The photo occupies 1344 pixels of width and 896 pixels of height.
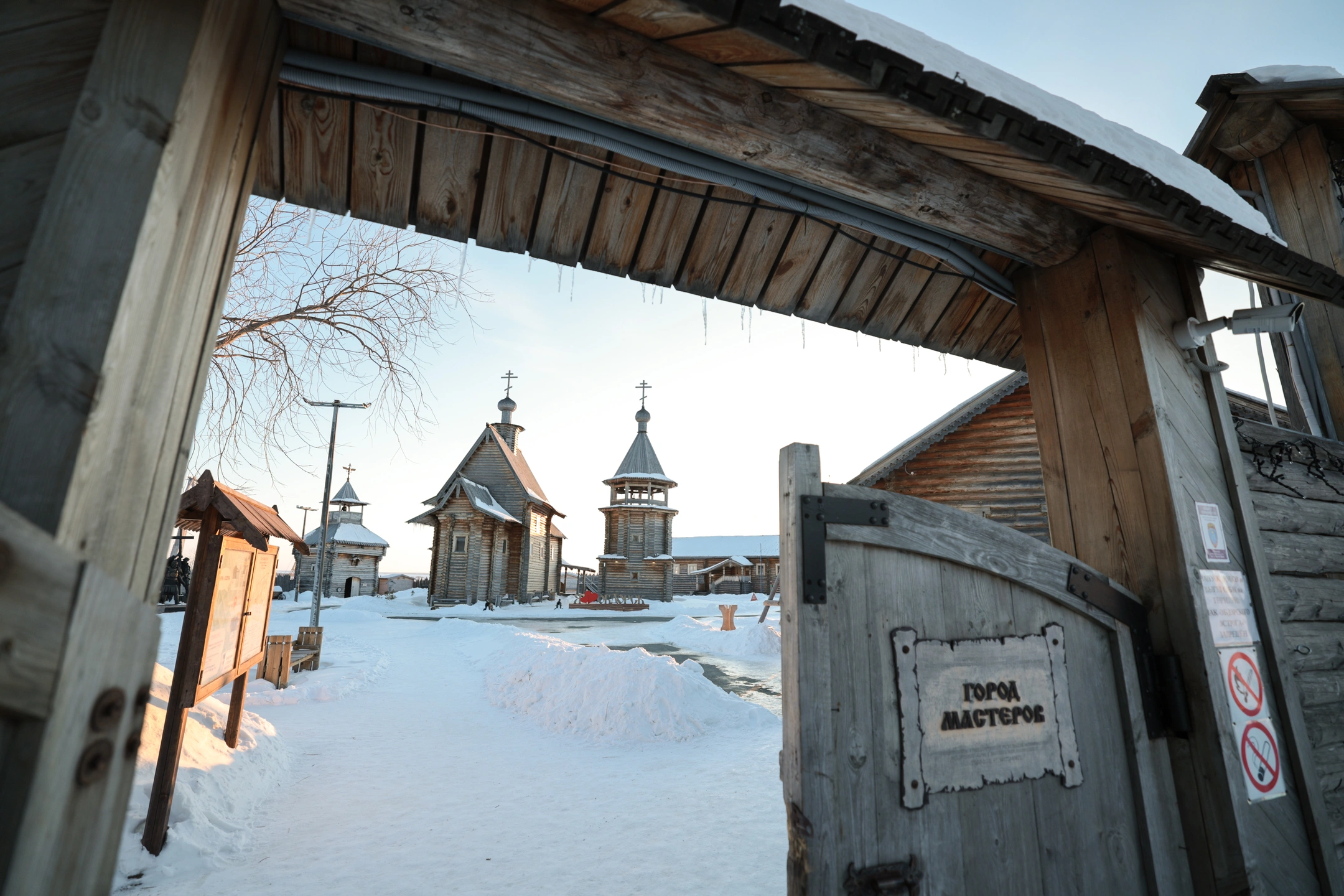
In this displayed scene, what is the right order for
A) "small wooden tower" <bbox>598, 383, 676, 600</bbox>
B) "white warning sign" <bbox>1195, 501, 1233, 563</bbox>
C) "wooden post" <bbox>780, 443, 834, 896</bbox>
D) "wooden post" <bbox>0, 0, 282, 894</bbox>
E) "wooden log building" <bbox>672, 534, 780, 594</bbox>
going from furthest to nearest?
"wooden log building" <bbox>672, 534, 780, 594</bbox>, "small wooden tower" <bbox>598, 383, 676, 600</bbox>, "white warning sign" <bbox>1195, 501, 1233, 563</bbox>, "wooden post" <bbox>780, 443, 834, 896</bbox>, "wooden post" <bbox>0, 0, 282, 894</bbox>

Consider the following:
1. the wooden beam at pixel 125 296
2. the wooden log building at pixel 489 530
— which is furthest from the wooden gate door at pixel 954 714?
the wooden log building at pixel 489 530

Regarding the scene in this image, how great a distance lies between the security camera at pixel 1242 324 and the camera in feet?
8.70

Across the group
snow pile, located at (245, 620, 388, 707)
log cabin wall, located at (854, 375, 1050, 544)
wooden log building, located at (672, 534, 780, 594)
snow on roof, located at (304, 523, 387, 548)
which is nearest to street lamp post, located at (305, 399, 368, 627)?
snow pile, located at (245, 620, 388, 707)

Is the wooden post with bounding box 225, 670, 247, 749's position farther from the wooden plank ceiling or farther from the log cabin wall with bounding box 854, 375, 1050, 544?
the log cabin wall with bounding box 854, 375, 1050, 544

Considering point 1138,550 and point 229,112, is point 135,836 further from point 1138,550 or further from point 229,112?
point 1138,550

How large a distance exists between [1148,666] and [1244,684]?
0.43 m

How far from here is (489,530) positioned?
31156mm

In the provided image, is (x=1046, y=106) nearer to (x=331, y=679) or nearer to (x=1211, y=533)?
(x=1211, y=533)

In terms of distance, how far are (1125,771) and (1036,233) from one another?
222 cm

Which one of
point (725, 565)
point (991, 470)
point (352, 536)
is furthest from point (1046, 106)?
point (725, 565)

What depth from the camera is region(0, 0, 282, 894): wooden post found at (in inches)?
32.8

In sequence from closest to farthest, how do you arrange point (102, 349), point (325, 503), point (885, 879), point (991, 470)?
point (102, 349) < point (885, 879) < point (991, 470) < point (325, 503)

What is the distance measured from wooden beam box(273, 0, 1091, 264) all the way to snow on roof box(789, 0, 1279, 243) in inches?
13.2

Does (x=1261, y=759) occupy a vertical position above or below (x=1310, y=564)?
below
